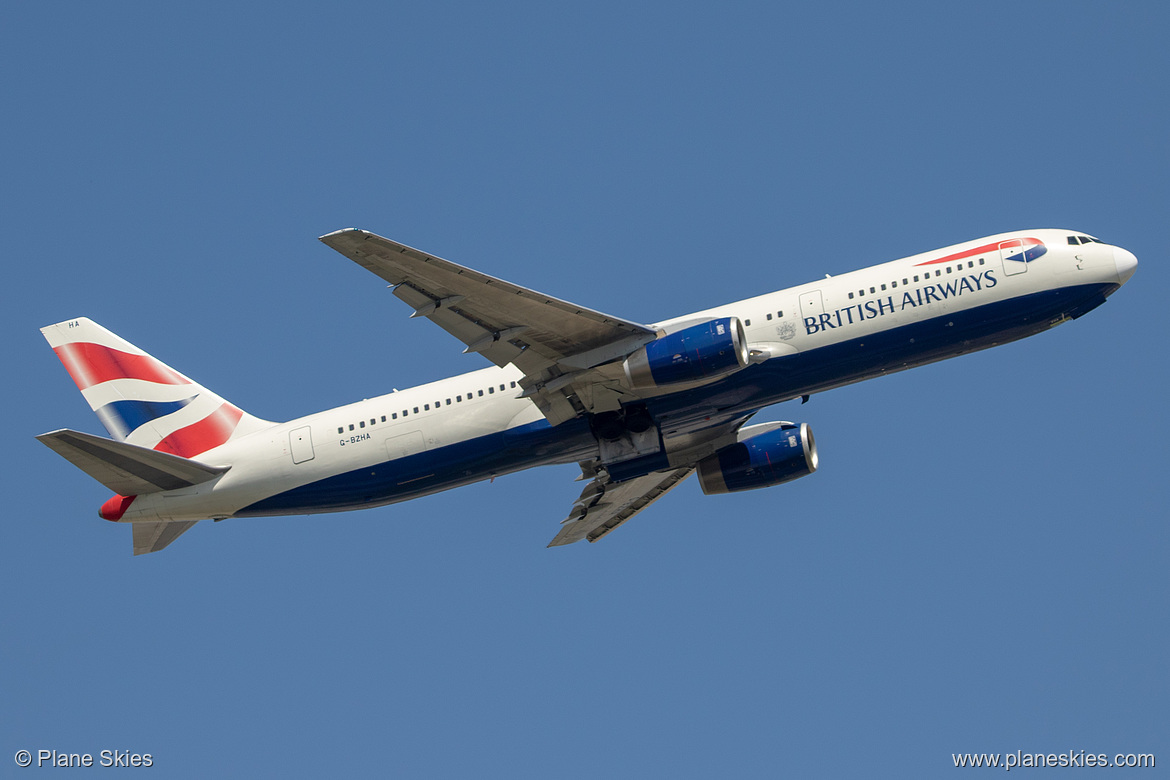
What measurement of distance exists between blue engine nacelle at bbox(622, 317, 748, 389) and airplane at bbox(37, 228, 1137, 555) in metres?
0.04

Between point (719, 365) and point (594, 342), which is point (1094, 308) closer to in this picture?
point (719, 365)

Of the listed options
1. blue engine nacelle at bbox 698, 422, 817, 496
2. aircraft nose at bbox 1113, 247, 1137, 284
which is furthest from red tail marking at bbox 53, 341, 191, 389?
aircraft nose at bbox 1113, 247, 1137, 284

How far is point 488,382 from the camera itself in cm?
4222

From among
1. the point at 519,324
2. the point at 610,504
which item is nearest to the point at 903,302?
the point at 519,324

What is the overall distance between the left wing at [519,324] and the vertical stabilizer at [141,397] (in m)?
11.2

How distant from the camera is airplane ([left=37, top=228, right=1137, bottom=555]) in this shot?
3831cm

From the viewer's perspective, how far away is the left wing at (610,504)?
47844 mm

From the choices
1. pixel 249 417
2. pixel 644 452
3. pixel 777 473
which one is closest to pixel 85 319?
pixel 249 417

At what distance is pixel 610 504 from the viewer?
48688 millimetres

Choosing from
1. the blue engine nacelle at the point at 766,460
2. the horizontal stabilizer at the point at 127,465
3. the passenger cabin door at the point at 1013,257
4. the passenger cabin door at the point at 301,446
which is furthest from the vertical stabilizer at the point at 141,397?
the passenger cabin door at the point at 1013,257

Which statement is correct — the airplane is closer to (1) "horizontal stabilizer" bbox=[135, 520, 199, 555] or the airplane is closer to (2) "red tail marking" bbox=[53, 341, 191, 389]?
(1) "horizontal stabilizer" bbox=[135, 520, 199, 555]

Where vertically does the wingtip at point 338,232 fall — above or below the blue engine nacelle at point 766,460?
above

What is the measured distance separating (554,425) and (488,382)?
9.54 feet

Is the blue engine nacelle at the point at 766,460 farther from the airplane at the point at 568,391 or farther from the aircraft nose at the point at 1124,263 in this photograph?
the aircraft nose at the point at 1124,263
